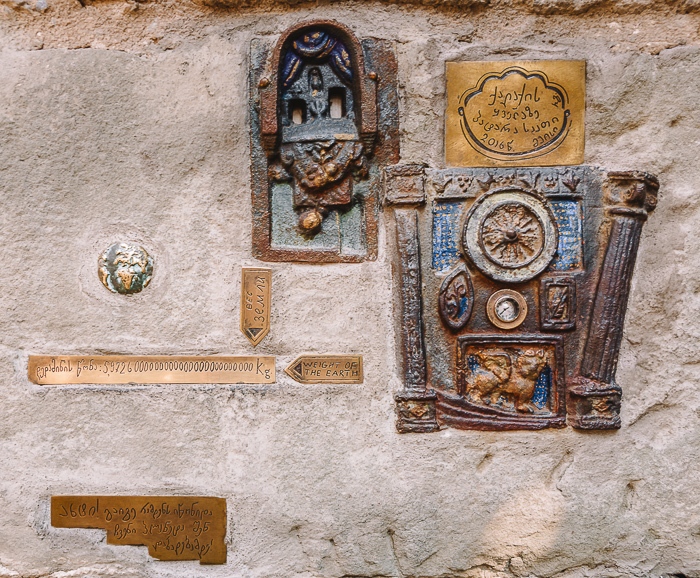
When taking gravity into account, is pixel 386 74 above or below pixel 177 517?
above

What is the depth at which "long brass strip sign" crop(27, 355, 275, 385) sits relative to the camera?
2029mm

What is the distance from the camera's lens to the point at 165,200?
205cm

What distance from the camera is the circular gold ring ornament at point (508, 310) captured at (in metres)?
2.02

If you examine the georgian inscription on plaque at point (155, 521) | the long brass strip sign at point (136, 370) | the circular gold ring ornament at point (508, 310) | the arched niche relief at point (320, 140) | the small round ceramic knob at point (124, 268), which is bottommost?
the georgian inscription on plaque at point (155, 521)

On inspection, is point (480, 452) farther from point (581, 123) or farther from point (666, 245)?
point (581, 123)

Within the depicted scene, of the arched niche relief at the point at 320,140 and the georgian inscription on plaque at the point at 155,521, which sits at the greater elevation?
the arched niche relief at the point at 320,140

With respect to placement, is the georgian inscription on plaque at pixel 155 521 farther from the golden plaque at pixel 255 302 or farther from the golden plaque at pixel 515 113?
the golden plaque at pixel 515 113

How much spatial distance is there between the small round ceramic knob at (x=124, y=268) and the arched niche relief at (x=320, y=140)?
0.38 metres

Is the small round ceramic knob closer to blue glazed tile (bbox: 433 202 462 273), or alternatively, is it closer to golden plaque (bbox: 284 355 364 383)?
golden plaque (bbox: 284 355 364 383)

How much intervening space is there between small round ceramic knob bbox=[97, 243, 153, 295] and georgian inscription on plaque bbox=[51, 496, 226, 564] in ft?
2.29

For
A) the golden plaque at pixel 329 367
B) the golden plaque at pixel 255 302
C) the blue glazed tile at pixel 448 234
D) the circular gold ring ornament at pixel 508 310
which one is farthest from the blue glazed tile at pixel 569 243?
the golden plaque at pixel 255 302

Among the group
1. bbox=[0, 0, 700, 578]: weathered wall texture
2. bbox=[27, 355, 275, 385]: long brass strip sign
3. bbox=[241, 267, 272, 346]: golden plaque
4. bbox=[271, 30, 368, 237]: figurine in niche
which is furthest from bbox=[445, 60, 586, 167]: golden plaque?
bbox=[27, 355, 275, 385]: long brass strip sign

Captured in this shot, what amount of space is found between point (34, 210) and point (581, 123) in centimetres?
185

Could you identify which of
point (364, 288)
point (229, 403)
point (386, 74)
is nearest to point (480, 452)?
point (364, 288)
